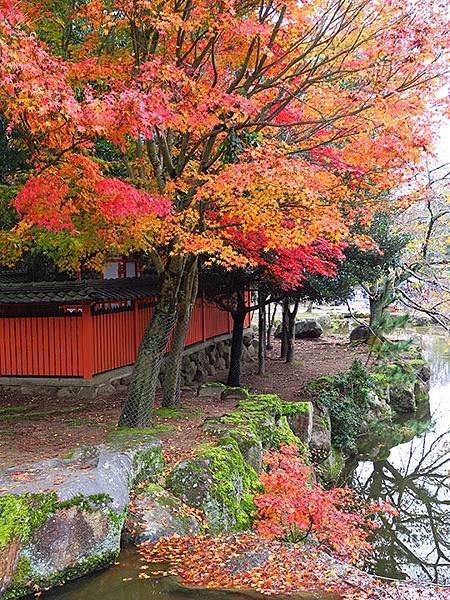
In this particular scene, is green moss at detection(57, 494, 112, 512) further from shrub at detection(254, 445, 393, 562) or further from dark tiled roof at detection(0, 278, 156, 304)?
dark tiled roof at detection(0, 278, 156, 304)

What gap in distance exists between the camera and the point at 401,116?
9.07 metres

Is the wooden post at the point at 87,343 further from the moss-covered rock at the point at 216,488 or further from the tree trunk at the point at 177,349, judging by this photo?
the moss-covered rock at the point at 216,488

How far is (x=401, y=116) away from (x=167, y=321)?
17.7 feet

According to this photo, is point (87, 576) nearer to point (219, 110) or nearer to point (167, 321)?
point (167, 321)

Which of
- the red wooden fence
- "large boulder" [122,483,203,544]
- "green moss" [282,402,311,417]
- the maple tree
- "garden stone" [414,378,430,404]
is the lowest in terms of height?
"garden stone" [414,378,430,404]

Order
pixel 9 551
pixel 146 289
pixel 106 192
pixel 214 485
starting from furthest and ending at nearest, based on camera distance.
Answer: pixel 146 289 < pixel 106 192 < pixel 214 485 < pixel 9 551

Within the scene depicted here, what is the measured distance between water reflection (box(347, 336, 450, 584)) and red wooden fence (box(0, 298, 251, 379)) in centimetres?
709

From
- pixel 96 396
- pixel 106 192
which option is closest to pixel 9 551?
pixel 106 192

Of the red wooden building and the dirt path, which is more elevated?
the red wooden building

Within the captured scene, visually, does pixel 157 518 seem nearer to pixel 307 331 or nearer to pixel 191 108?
pixel 191 108

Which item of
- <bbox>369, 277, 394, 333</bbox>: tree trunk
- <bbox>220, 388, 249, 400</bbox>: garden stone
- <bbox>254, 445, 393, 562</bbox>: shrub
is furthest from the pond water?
<bbox>369, 277, 394, 333</bbox>: tree trunk

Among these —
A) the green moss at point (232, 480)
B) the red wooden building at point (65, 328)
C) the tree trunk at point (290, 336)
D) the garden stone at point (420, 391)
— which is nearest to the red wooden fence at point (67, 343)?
the red wooden building at point (65, 328)

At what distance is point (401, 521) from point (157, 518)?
7.52m

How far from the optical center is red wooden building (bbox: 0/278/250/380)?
1262 centimetres
